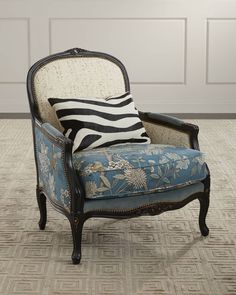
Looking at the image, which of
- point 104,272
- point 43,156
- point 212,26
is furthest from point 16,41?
point 104,272

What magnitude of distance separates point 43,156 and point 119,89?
1.92 ft

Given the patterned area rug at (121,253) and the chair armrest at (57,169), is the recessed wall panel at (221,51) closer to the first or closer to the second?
the patterned area rug at (121,253)

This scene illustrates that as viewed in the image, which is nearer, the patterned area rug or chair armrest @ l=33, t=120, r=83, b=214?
the patterned area rug

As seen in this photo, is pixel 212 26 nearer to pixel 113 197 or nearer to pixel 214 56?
pixel 214 56

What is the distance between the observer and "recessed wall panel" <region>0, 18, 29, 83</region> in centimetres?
568

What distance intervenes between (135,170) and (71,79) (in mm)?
692

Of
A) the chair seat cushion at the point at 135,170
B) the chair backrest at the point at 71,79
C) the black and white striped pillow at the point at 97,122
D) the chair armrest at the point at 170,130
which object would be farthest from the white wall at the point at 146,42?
the chair seat cushion at the point at 135,170

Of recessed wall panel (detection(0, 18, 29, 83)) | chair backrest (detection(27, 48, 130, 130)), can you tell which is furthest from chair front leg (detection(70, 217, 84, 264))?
recessed wall panel (detection(0, 18, 29, 83))

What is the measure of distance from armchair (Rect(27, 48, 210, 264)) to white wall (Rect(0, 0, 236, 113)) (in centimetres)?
271

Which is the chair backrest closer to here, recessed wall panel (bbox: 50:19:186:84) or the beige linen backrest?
the beige linen backrest

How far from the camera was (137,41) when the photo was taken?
5711mm

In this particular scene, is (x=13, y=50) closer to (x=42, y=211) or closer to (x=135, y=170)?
(x=42, y=211)

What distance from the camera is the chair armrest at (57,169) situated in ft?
8.07

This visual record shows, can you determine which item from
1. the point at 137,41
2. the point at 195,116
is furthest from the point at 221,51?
the point at 137,41
